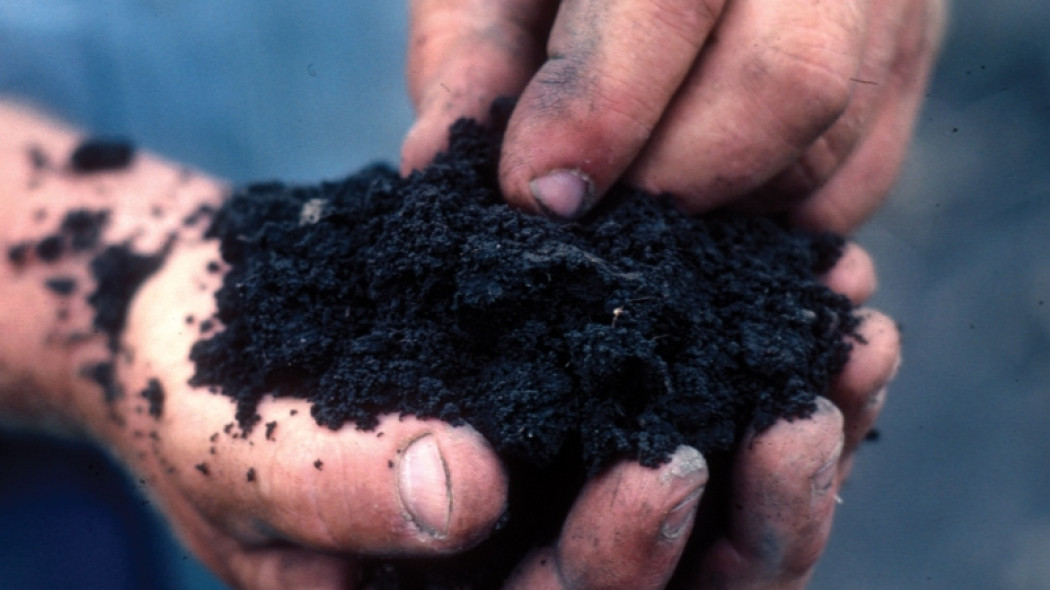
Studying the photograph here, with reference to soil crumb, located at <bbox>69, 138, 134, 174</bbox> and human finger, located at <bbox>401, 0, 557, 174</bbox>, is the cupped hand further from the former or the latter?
soil crumb, located at <bbox>69, 138, 134, 174</bbox>

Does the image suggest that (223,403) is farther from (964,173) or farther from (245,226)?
(964,173)

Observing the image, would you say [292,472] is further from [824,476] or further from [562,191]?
[824,476]

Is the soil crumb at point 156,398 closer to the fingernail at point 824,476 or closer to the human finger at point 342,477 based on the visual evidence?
the human finger at point 342,477

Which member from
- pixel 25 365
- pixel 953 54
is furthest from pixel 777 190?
pixel 25 365

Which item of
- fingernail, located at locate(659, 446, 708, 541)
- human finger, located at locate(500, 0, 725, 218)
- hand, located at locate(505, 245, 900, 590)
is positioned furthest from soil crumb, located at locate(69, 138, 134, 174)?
fingernail, located at locate(659, 446, 708, 541)

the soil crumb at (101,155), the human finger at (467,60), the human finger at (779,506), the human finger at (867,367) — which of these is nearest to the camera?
the human finger at (779,506)

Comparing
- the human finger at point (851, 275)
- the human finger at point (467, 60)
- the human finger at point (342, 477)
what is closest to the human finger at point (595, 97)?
the human finger at point (467, 60)

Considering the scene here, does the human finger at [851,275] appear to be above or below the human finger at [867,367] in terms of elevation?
above
